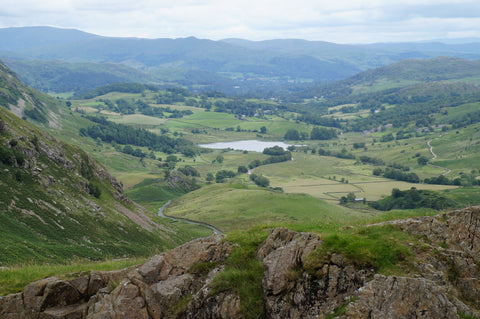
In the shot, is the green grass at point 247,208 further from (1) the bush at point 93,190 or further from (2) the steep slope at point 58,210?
(1) the bush at point 93,190

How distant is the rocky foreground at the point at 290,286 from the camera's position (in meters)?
16.5

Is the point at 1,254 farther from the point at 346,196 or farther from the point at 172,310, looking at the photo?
the point at 346,196

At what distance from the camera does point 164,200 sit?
557 ft

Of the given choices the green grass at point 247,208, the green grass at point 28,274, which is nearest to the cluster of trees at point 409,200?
the green grass at point 247,208

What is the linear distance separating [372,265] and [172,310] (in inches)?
381

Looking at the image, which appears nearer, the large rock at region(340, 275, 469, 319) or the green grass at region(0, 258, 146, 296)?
the large rock at region(340, 275, 469, 319)

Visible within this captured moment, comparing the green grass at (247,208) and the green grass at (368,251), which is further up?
the green grass at (368,251)

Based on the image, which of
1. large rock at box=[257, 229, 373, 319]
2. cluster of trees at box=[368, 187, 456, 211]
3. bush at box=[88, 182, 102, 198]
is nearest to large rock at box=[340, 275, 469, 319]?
large rock at box=[257, 229, 373, 319]

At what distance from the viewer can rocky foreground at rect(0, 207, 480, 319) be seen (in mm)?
16500

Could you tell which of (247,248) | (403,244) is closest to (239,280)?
(247,248)

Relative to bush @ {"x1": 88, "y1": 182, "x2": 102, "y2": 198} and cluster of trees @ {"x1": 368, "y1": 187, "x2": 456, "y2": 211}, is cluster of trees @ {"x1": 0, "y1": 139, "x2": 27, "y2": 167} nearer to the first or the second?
bush @ {"x1": 88, "y1": 182, "x2": 102, "y2": 198}

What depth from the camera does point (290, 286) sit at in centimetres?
1903

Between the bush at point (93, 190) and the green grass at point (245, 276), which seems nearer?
the green grass at point (245, 276)

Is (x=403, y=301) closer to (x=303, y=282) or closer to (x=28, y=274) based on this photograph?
(x=303, y=282)
